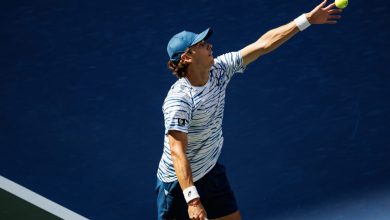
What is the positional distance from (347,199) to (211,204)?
56.5 inches

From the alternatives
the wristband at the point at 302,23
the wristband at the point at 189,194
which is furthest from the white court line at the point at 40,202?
the wristband at the point at 302,23

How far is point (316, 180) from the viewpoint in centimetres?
796

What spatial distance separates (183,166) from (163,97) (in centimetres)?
289

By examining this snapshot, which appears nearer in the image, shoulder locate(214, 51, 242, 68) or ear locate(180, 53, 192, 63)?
ear locate(180, 53, 192, 63)

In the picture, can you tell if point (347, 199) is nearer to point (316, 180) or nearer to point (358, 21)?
point (316, 180)

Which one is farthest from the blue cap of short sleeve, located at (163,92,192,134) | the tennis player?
short sleeve, located at (163,92,192,134)

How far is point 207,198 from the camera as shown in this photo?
669 cm

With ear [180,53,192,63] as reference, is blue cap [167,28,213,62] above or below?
above

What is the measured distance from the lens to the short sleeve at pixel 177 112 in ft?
20.2

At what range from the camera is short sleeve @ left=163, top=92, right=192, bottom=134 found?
6.15m

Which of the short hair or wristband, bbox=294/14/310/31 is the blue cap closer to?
the short hair

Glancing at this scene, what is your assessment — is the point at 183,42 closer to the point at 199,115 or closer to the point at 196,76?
the point at 196,76

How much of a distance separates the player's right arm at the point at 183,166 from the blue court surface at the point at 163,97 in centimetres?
172

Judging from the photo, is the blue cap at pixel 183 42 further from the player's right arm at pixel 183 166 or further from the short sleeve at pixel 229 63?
the player's right arm at pixel 183 166
